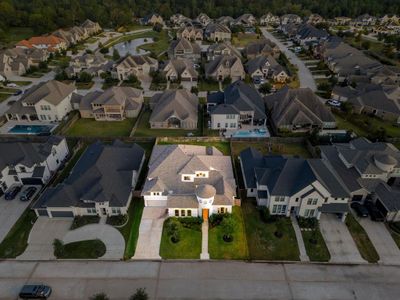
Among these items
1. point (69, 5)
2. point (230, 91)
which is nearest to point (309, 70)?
point (230, 91)

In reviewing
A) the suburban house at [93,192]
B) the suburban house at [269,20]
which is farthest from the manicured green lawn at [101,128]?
the suburban house at [269,20]

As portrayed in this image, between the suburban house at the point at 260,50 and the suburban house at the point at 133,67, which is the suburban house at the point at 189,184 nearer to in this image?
the suburban house at the point at 133,67

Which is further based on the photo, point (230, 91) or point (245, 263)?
point (230, 91)

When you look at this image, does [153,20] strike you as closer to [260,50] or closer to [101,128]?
[260,50]

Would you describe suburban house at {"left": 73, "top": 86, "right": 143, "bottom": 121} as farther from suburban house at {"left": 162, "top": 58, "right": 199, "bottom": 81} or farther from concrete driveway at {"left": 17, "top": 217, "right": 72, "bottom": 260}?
concrete driveway at {"left": 17, "top": 217, "right": 72, "bottom": 260}

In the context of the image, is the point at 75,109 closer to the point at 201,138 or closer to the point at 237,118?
the point at 201,138

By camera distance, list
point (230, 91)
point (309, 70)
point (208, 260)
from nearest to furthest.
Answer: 1. point (208, 260)
2. point (230, 91)
3. point (309, 70)
